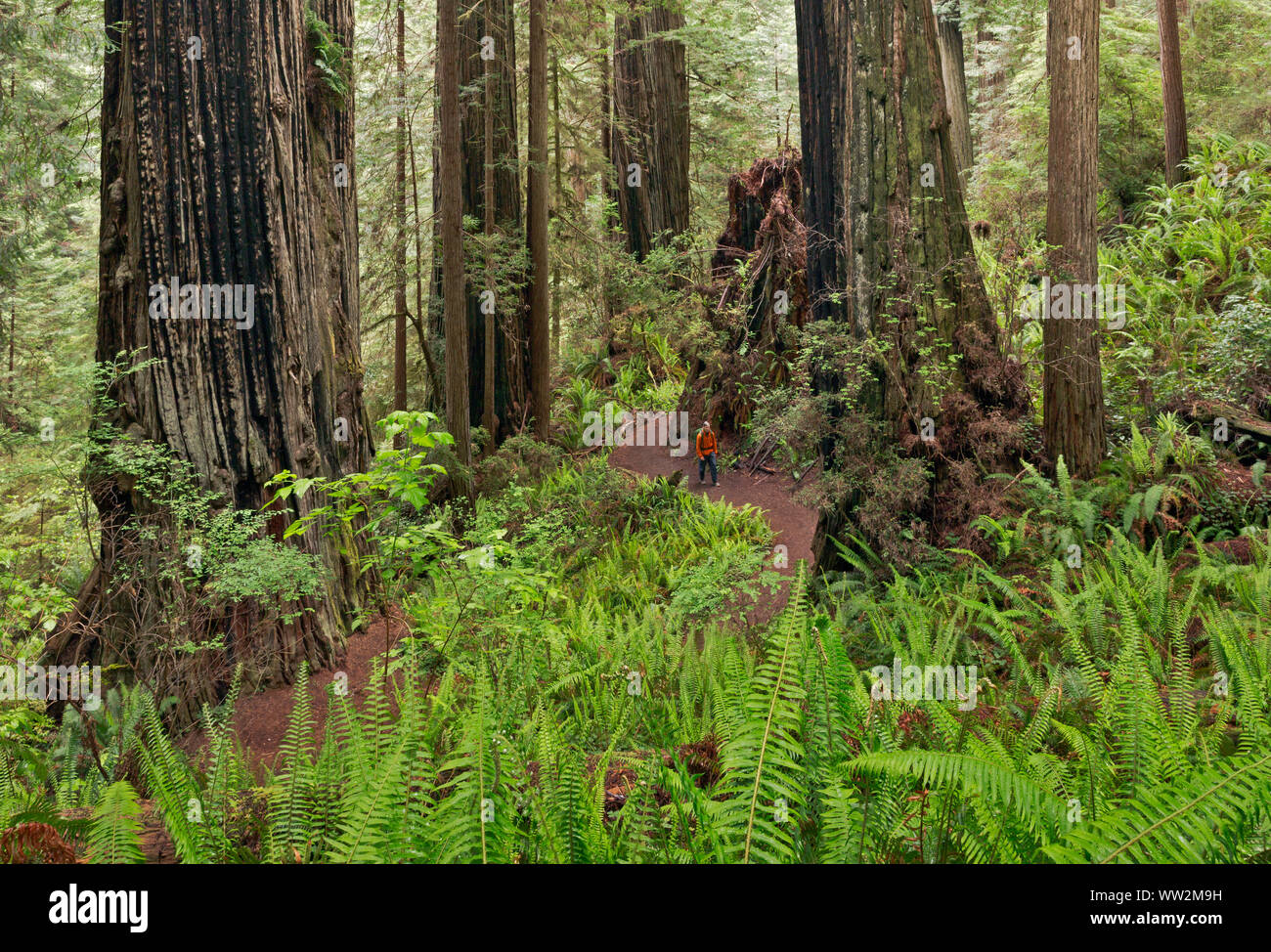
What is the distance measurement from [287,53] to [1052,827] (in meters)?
7.12

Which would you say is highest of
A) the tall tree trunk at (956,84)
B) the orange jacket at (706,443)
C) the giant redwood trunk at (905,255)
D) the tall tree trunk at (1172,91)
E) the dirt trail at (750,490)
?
the tall tree trunk at (956,84)

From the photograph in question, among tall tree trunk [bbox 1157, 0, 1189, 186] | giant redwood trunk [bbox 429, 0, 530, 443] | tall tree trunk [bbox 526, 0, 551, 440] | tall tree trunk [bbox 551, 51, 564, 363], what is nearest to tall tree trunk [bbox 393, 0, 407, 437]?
giant redwood trunk [bbox 429, 0, 530, 443]

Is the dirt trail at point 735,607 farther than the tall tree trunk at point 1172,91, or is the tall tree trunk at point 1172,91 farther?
the tall tree trunk at point 1172,91

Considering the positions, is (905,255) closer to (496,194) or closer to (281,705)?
(281,705)

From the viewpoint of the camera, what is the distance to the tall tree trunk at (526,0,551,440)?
35.8 feet

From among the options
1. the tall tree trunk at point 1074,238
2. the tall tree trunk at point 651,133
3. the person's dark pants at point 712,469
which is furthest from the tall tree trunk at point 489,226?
the tall tree trunk at point 1074,238

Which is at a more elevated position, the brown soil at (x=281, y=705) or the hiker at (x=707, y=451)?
the hiker at (x=707, y=451)

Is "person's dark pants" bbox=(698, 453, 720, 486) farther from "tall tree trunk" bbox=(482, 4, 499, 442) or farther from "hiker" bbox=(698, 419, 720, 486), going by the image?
"tall tree trunk" bbox=(482, 4, 499, 442)

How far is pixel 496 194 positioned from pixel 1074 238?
8612 millimetres

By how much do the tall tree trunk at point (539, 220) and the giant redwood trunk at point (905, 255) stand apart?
17.8ft

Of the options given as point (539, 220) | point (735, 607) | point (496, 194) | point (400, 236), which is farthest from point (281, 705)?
point (496, 194)

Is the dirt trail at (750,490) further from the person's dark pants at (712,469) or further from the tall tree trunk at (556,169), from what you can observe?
the tall tree trunk at (556,169)

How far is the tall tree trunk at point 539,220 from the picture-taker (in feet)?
35.8

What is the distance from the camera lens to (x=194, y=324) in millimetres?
5684
